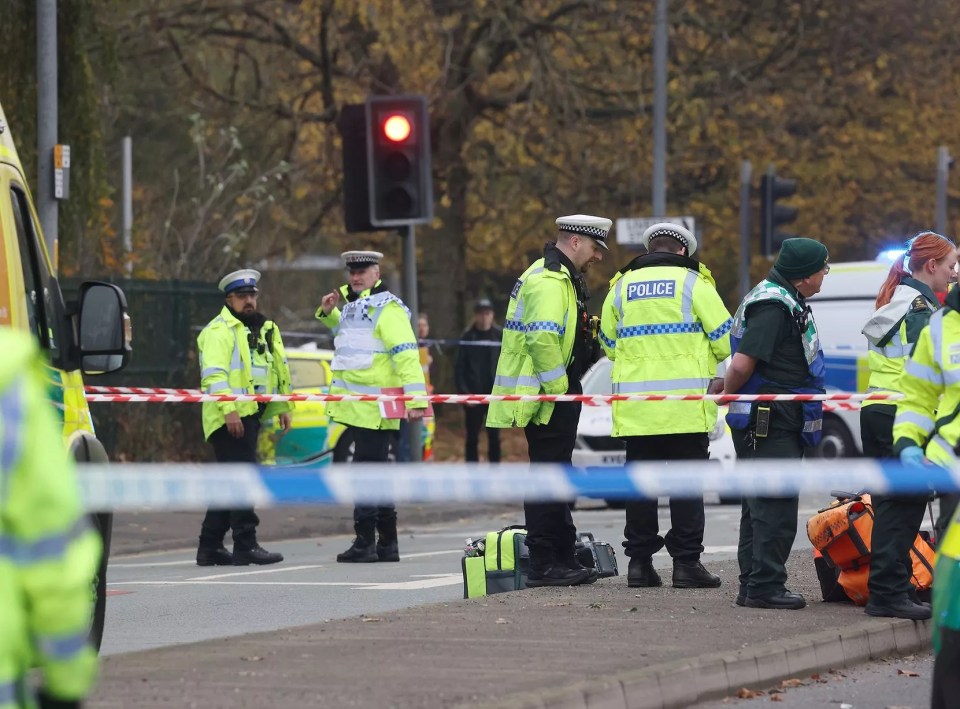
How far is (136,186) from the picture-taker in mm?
31328

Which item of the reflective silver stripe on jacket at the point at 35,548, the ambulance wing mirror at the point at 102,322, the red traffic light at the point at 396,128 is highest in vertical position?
the red traffic light at the point at 396,128

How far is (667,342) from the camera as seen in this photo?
375 inches

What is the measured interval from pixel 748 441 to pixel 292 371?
10433 mm

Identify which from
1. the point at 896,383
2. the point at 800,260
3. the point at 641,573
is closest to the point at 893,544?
the point at 896,383

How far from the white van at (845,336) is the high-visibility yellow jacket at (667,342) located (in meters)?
11.9

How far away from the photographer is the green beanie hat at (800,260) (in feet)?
29.1

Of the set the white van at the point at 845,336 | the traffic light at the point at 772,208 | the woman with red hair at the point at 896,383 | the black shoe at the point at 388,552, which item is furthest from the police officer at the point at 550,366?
the white van at the point at 845,336

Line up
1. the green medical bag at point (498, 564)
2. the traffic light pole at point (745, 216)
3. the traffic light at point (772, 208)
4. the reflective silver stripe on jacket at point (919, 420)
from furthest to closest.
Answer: the traffic light pole at point (745, 216) → the traffic light at point (772, 208) → the green medical bag at point (498, 564) → the reflective silver stripe on jacket at point (919, 420)

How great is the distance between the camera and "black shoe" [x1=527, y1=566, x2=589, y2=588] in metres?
9.69

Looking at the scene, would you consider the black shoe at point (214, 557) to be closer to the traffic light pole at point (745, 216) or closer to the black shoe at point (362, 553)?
the black shoe at point (362, 553)

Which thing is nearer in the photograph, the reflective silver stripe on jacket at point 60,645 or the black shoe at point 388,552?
the reflective silver stripe on jacket at point 60,645

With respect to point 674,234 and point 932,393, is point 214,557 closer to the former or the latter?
point 674,234

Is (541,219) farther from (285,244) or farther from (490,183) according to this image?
(285,244)

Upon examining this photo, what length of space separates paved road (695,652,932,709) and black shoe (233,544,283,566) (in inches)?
223
